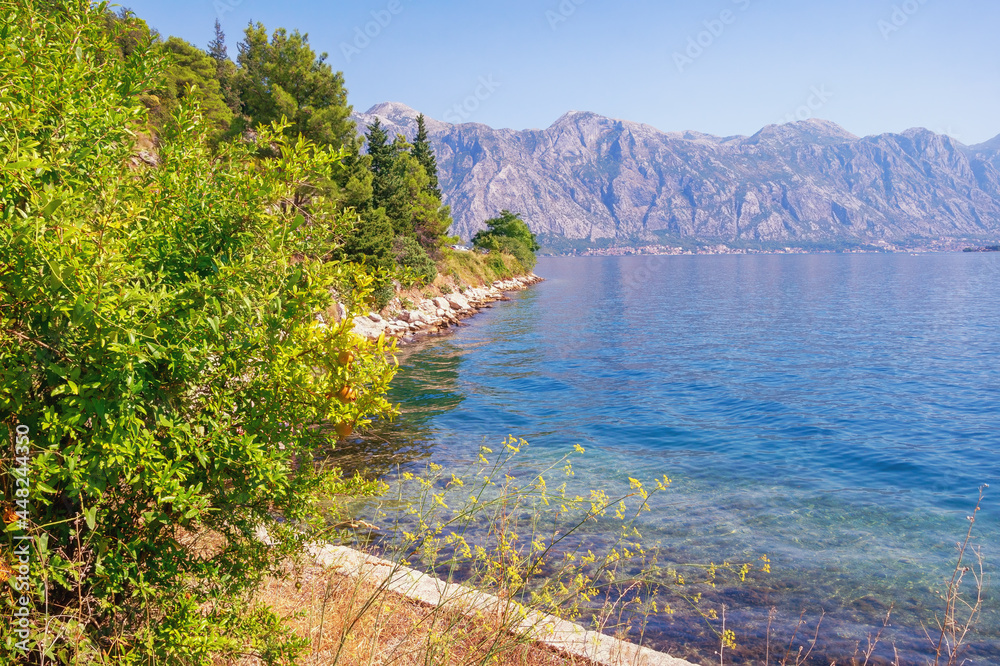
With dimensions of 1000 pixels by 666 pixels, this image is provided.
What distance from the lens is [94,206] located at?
3.09m

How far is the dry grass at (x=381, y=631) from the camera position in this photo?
13.9 ft

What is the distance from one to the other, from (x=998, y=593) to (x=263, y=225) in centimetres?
1143

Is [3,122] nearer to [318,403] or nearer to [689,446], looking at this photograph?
[318,403]

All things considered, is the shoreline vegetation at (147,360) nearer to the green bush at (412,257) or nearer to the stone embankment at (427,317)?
the stone embankment at (427,317)

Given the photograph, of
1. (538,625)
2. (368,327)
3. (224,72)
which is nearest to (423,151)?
(224,72)

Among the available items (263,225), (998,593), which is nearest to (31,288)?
(263,225)

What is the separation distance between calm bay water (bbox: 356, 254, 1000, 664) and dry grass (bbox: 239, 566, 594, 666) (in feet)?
10.9

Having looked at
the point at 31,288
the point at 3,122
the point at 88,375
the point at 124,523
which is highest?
the point at 3,122

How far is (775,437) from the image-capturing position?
631 inches

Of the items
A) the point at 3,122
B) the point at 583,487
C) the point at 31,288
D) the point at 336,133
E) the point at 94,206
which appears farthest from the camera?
the point at 336,133
